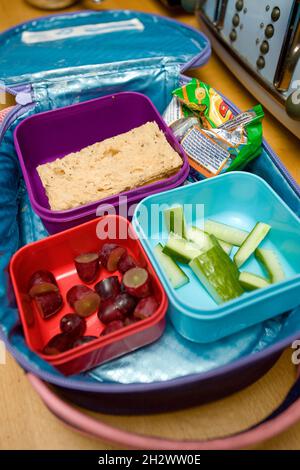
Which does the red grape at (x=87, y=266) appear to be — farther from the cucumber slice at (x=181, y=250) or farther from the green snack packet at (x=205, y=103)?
the green snack packet at (x=205, y=103)

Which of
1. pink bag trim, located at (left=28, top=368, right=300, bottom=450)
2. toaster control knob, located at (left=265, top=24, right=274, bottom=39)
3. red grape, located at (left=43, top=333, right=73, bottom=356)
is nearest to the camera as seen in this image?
pink bag trim, located at (left=28, top=368, right=300, bottom=450)

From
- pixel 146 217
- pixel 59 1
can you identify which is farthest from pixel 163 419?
pixel 59 1

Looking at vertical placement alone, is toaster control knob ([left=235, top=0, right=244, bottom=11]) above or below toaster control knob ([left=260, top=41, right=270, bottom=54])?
above

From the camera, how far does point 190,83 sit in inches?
→ 32.4

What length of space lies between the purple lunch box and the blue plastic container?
0.18ft

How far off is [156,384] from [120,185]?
15.5 inches

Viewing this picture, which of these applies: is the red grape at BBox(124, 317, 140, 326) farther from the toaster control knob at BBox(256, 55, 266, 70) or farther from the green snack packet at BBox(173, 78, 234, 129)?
the toaster control knob at BBox(256, 55, 266, 70)

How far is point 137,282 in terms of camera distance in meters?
0.59

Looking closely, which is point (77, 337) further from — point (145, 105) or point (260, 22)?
point (260, 22)

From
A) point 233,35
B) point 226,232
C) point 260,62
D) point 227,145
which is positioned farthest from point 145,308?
point 233,35

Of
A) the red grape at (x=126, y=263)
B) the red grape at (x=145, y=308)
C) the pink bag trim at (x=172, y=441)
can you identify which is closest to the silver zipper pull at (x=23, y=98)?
the red grape at (x=126, y=263)

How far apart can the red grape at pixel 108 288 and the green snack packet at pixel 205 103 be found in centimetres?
42

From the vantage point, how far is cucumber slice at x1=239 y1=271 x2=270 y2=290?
24.2 inches

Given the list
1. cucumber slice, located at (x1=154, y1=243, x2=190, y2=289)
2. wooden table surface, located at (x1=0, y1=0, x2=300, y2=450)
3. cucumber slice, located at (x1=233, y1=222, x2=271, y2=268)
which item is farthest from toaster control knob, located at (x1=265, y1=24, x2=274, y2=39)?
wooden table surface, located at (x1=0, y1=0, x2=300, y2=450)
